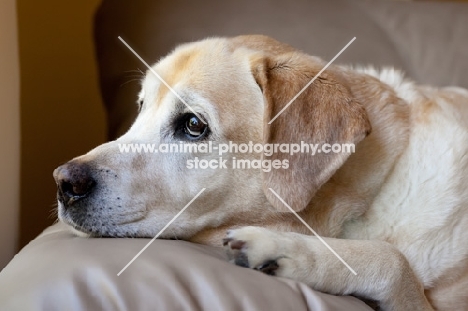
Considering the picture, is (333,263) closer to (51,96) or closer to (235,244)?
(235,244)

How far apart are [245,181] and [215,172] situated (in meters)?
0.08

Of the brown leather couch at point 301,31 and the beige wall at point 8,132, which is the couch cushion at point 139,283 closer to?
the beige wall at point 8,132

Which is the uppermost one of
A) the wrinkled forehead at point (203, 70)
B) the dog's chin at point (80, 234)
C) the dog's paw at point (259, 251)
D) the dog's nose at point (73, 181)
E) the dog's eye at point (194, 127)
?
the wrinkled forehead at point (203, 70)

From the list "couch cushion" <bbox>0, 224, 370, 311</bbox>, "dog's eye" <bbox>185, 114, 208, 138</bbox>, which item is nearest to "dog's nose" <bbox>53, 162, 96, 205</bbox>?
"couch cushion" <bbox>0, 224, 370, 311</bbox>

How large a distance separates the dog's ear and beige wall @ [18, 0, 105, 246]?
5.52ft

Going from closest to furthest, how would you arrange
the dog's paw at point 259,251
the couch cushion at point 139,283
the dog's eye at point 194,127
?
the couch cushion at point 139,283 → the dog's paw at point 259,251 → the dog's eye at point 194,127

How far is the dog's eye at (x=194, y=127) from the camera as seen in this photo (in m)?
1.51

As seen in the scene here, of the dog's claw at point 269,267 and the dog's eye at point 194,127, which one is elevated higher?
the dog's eye at point 194,127

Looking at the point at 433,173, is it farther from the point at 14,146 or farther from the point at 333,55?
the point at 14,146

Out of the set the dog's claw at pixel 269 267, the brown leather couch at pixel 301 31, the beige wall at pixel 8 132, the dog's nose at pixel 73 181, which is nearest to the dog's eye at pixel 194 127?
the dog's nose at pixel 73 181

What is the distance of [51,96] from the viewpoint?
Result: 2.94 meters

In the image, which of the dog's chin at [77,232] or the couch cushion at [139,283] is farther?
the dog's chin at [77,232]

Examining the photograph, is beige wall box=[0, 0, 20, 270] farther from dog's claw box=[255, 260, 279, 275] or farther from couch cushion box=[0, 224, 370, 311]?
dog's claw box=[255, 260, 279, 275]

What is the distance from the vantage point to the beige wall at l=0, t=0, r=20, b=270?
69.6 inches
